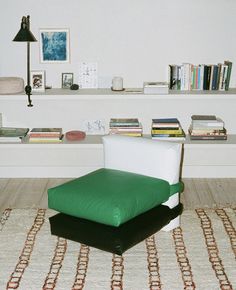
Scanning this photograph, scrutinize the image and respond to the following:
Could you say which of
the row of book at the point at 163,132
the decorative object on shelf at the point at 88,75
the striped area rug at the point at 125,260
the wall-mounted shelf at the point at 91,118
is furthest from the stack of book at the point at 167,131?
the striped area rug at the point at 125,260

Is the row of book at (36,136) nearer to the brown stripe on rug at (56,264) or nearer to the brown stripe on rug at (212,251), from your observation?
the brown stripe on rug at (56,264)

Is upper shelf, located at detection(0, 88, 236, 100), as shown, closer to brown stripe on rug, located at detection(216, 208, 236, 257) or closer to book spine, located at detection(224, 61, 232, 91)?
book spine, located at detection(224, 61, 232, 91)

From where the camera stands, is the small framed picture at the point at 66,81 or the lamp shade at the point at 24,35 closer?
the lamp shade at the point at 24,35

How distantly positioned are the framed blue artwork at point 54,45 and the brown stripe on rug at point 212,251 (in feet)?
5.57

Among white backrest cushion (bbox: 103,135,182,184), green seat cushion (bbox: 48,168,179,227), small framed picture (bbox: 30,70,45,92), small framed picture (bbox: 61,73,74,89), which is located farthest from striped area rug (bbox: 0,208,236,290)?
small framed picture (bbox: 61,73,74,89)

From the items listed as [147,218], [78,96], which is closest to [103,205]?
[147,218]

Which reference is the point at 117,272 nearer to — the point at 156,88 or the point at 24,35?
the point at 156,88

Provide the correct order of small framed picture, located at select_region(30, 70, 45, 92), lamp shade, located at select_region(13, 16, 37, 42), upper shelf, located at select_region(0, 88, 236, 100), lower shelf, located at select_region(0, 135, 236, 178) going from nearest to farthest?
1. lamp shade, located at select_region(13, 16, 37, 42)
2. upper shelf, located at select_region(0, 88, 236, 100)
3. small framed picture, located at select_region(30, 70, 45, 92)
4. lower shelf, located at select_region(0, 135, 236, 178)

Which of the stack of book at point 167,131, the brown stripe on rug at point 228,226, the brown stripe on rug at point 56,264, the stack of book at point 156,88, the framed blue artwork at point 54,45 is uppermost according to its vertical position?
the framed blue artwork at point 54,45

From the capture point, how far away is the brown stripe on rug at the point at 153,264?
2.79 m

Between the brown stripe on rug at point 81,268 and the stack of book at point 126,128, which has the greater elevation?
the stack of book at point 126,128

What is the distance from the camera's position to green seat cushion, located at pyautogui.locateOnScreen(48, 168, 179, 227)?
2.83 metres

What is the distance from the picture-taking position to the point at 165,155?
3166 mm

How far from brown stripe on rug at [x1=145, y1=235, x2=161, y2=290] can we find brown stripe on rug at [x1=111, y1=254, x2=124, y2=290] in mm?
162
